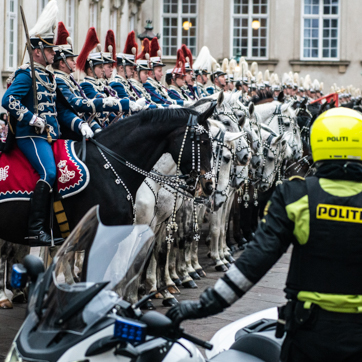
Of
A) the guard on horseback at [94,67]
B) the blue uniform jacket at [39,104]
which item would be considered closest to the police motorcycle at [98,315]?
the blue uniform jacket at [39,104]

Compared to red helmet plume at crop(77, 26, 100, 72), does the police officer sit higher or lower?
lower

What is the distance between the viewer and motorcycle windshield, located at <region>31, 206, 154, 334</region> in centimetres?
282

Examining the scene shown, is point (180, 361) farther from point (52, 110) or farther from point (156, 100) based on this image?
point (156, 100)

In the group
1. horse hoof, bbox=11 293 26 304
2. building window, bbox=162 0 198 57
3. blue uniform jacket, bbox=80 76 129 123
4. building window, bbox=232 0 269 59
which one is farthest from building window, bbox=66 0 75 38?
horse hoof, bbox=11 293 26 304

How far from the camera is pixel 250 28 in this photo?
37.6 metres

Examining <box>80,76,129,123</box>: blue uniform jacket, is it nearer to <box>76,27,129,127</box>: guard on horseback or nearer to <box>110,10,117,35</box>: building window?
<box>76,27,129,127</box>: guard on horseback

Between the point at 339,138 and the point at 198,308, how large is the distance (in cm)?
87

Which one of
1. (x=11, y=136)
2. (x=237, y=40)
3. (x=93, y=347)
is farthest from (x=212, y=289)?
(x=237, y=40)

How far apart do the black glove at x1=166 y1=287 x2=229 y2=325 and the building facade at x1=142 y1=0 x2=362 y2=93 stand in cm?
3452

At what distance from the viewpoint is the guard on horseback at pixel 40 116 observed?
638 cm

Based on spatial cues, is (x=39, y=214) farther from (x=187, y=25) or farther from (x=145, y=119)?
(x=187, y=25)

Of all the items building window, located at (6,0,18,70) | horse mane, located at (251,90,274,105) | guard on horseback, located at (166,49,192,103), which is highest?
building window, located at (6,0,18,70)

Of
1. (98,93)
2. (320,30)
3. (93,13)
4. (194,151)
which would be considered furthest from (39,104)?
(320,30)

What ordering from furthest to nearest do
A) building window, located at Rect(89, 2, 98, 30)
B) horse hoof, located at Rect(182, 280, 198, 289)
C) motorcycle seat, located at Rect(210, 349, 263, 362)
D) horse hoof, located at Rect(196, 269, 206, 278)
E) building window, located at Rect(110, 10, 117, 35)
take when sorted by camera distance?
building window, located at Rect(110, 10, 117, 35)
building window, located at Rect(89, 2, 98, 30)
horse hoof, located at Rect(196, 269, 206, 278)
horse hoof, located at Rect(182, 280, 198, 289)
motorcycle seat, located at Rect(210, 349, 263, 362)
